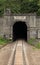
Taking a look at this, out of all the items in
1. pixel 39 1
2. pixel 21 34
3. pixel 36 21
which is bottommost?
pixel 21 34

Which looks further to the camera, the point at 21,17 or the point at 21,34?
the point at 21,34

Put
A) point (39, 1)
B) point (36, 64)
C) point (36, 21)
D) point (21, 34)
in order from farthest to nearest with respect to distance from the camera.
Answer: point (21, 34) < point (39, 1) < point (36, 21) < point (36, 64)

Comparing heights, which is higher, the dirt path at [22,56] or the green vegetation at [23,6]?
the green vegetation at [23,6]

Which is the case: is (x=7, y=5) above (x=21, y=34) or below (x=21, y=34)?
above

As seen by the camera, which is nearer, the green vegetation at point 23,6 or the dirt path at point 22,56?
the dirt path at point 22,56

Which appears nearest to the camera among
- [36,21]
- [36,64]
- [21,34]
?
[36,64]

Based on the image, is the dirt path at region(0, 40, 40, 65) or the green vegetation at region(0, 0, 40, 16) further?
the green vegetation at region(0, 0, 40, 16)

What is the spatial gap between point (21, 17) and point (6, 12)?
217 centimetres

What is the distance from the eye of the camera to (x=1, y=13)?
3194cm

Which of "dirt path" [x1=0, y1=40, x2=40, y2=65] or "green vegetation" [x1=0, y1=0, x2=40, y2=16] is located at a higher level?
"green vegetation" [x1=0, y1=0, x2=40, y2=16]

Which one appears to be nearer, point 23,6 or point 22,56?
point 22,56

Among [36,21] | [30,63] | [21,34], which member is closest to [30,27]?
[36,21]

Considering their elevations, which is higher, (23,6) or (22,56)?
(23,6)

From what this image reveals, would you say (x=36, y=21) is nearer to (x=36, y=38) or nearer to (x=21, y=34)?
(x=36, y=38)
